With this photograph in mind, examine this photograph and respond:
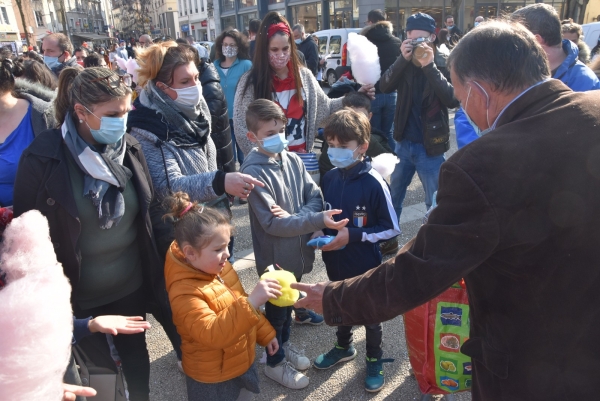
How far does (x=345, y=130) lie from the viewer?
2643 millimetres

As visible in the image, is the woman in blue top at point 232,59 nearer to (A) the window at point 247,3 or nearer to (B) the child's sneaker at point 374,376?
(B) the child's sneaker at point 374,376

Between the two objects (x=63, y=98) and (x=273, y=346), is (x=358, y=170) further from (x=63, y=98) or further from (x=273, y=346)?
(x=63, y=98)

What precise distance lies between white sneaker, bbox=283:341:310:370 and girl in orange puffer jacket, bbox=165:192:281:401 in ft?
1.93

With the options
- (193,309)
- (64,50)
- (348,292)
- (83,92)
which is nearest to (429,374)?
(348,292)

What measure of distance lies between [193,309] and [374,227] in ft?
3.87

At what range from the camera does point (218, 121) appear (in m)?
3.96

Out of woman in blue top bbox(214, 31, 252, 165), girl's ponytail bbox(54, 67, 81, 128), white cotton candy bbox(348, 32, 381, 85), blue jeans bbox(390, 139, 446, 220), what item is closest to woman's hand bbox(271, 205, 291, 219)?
girl's ponytail bbox(54, 67, 81, 128)

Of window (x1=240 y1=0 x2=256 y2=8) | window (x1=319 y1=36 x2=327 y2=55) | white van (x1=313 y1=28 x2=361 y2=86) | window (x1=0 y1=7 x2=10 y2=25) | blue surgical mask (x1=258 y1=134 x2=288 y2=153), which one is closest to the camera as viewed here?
blue surgical mask (x1=258 y1=134 x2=288 y2=153)

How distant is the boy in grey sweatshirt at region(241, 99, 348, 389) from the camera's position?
2.51 meters

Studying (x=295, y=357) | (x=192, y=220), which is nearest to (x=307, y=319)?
(x=295, y=357)

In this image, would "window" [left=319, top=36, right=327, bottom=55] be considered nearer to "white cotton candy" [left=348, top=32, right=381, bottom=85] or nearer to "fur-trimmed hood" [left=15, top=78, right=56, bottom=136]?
"white cotton candy" [left=348, top=32, right=381, bottom=85]

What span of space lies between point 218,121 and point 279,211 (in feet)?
5.81

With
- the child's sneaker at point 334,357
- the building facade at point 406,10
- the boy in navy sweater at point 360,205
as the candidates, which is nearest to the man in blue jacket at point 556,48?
the boy in navy sweater at point 360,205

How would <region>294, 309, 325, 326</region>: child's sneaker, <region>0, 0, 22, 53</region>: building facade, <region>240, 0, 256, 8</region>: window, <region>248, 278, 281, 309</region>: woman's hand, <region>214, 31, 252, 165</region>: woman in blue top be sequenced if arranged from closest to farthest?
<region>248, 278, 281, 309</region>: woman's hand, <region>294, 309, 325, 326</region>: child's sneaker, <region>214, 31, 252, 165</region>: woman in blue top, <region>240, 0, 256, 8</region>: window, <region>0, 0, 22, 53</region>: building facade
